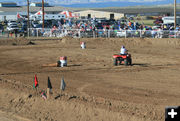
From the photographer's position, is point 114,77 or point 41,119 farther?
point 114,77

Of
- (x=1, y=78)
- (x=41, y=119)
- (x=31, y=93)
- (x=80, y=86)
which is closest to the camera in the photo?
(x=41, y=119)

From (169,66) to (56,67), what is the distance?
5.95 meters

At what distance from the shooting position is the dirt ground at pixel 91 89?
10.4 metres

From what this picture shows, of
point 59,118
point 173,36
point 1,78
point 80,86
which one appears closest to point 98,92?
point 80,86

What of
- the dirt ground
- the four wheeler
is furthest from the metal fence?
the four wheeler

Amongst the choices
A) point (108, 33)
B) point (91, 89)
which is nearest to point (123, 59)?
point (91, 89)

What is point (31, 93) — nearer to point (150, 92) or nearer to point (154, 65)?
point (150, 92)

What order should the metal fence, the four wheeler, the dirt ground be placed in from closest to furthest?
1. the dirt ground
2. the four wheeler
3. the metal fence

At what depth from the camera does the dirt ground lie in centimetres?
1038

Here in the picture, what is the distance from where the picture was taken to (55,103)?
11.3 metres

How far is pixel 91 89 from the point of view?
13.9 meters

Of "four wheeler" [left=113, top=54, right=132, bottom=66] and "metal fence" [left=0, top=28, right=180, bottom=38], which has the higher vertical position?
"metal fence" [left=0, top=28, right=180, bottom=38]

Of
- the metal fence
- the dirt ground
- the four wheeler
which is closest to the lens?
the dirt ground

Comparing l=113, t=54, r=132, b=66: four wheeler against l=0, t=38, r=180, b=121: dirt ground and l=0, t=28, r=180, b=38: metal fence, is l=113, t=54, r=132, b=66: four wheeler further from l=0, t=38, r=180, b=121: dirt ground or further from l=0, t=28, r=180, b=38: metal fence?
l=0, t=28, r=180, b=38: metal fence
